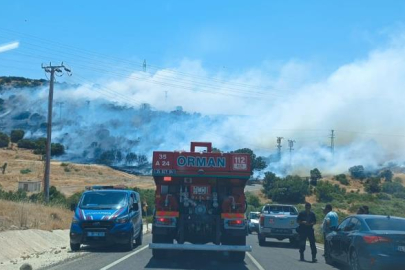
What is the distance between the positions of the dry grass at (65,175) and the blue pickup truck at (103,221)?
1611 inches

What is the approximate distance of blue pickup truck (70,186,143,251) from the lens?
800 inches

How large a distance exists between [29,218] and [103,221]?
22.6ft

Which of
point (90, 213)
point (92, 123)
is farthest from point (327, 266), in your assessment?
point (92, 123)

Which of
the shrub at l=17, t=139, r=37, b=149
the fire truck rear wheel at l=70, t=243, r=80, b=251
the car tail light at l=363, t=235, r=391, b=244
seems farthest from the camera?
the shrub at l=17, t=139, r=37, b=149

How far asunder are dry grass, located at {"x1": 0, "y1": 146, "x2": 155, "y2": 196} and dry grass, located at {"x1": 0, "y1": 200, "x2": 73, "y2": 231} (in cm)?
3210

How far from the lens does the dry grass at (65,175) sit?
67688 mm

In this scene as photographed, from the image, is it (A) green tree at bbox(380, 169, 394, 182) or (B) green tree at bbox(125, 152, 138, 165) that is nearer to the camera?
(A) green tree at bbox(380, 169, 394, 182)

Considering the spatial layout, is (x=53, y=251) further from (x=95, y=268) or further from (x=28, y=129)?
(x=28, y=129)

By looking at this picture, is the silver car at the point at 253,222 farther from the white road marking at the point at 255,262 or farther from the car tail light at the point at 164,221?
the car tail light at the point at 164,221

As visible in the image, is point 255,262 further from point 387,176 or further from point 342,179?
point 387,176

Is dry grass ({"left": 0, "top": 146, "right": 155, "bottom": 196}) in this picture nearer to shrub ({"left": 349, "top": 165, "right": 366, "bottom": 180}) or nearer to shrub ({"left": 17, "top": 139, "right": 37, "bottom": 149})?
shrub ({"left": 17, "top": 139, "right": 37, "bottom": 149})

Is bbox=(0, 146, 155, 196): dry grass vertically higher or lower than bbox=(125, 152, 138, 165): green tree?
lower

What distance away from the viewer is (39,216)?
27.5 m

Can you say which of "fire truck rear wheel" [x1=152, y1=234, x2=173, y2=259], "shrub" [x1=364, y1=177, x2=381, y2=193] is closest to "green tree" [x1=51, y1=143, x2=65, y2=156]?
"shrub" [x1=364, y1=177, x2=381, y2=193]
